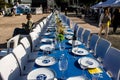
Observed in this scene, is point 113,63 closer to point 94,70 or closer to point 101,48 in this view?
point 94,70

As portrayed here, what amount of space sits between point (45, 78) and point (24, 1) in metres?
77.1

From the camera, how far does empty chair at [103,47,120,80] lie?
175 inches

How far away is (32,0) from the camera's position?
7975 cm

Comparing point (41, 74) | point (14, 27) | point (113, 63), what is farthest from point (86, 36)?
point (14, 27)

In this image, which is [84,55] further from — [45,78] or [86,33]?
[86,33]

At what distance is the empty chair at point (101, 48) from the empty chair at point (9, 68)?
218 centimetres

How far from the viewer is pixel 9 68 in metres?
4.20

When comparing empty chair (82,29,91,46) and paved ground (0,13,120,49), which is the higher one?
empty chair (82,29,91,46)

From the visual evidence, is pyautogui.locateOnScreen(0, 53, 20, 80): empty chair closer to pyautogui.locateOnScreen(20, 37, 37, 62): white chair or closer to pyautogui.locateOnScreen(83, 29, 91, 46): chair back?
pyautogui.locateOnScreen(20, 37, 37, 62): white chair

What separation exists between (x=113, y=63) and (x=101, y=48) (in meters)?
1.33

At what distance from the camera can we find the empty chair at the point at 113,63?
14.6ft

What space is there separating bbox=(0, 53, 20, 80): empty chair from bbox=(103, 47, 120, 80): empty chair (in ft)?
6.16

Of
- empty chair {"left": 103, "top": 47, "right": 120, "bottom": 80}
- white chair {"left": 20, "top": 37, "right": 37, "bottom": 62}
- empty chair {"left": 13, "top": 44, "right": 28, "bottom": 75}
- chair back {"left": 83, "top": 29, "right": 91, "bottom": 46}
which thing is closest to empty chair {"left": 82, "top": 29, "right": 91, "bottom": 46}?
chair back {"left": 83, "top": 29, "right": 91, "bottom": 46}

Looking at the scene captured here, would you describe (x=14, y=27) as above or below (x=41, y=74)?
below
